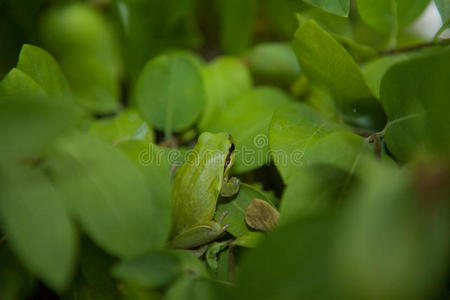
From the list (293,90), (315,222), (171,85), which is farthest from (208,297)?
(293,90)

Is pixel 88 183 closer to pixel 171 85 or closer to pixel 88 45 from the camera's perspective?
pixel 171 85

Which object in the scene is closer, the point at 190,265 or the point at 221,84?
the point at 190,265

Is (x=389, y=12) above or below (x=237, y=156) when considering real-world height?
above

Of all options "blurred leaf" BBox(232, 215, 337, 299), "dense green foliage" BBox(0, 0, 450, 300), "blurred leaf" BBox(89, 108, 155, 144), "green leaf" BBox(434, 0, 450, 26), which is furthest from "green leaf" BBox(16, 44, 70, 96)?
"green leaf" BBox(434, 0, 450, 26)

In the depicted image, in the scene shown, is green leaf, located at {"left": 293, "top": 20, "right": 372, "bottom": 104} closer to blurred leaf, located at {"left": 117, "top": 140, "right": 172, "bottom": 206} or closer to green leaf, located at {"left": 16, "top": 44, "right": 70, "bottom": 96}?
blurred leaf, located at {"left": 117, "top": 140, "right": 172, "bottom": 206}

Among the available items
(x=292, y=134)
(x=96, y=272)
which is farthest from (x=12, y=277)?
(x=292, y=134)

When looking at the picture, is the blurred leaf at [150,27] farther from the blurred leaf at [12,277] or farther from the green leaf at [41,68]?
the blurred leaf at [12,277]

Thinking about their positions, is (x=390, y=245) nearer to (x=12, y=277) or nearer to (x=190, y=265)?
(x=190, y=265)

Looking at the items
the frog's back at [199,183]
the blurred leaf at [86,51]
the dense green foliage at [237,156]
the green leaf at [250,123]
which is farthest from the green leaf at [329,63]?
the blurred leaf at [86,51]
